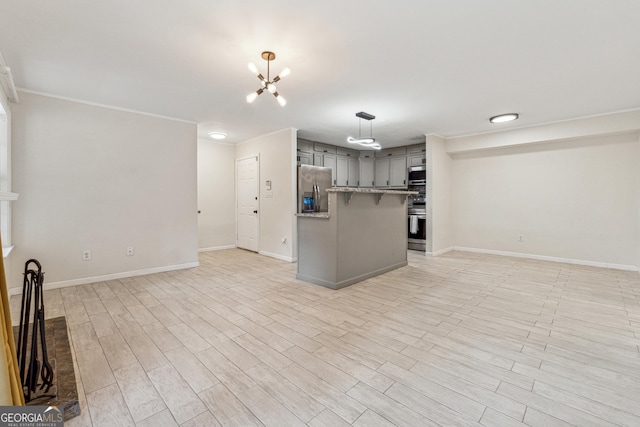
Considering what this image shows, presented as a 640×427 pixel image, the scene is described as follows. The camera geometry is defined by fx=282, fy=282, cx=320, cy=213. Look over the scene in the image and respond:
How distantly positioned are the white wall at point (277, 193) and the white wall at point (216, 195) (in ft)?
2.96

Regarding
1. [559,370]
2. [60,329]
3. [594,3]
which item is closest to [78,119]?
[60,329]

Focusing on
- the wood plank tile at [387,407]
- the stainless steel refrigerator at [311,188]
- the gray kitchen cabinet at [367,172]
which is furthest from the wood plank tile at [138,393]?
the gray kitchen cabinet at [367,172]

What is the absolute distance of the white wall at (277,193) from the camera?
18.0ft

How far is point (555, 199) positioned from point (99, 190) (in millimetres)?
7813

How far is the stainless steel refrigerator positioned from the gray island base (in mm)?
1635

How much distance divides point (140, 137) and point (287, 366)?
A: 166 inches

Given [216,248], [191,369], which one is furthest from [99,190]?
[191,369]

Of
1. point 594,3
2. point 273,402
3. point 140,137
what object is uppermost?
point 594,3

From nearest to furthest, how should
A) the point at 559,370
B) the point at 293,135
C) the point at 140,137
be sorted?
the point at 559,370
the point at 140,137
the point at 293,135

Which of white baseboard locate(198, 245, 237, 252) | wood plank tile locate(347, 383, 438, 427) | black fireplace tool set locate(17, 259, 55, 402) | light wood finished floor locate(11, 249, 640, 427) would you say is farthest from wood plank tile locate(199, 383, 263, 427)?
white baseboard locate(198, 245, 237, 252)

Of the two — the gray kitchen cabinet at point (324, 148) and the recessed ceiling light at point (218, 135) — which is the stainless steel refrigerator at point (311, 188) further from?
the recessed ceiling light at point (218, 135)

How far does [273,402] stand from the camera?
1.66 m

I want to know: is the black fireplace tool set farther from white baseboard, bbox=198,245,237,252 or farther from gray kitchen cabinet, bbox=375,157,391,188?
gray kitchen cabinet, bbox=375,157,391,188

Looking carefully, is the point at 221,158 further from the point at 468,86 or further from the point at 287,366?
the point at 287,366
